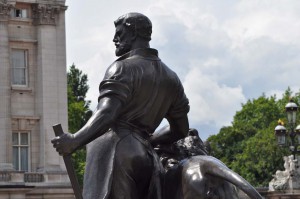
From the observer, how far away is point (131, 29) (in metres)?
9.27

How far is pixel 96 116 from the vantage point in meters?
8.80

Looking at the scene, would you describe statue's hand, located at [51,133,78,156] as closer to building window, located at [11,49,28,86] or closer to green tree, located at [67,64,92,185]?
green tree, located at [67,64,92,185]

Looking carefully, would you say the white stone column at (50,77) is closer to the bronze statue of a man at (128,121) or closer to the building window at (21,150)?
the building window at (21,150)

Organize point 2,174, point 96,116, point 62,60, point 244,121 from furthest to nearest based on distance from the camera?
point 244,121 → point 62,60 → point 2,174 → point 96,116

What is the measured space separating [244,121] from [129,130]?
74071 millimetres

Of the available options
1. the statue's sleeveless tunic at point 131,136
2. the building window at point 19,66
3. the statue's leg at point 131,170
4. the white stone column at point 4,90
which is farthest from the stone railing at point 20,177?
the statue's leg at point 131,170

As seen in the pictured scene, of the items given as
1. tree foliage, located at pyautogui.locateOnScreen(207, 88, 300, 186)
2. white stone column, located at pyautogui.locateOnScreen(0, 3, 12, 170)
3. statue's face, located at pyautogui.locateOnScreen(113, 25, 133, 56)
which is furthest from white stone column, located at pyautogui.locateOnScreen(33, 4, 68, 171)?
statue's face, located at pyautogui.locateOnScreen(113, 25, 133, 56)

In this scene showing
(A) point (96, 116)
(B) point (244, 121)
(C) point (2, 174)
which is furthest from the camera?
(B) point (244, 121)

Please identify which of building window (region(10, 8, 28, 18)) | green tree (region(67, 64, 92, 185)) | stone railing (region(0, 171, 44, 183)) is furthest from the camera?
green tree (region(67, 64, 92, 185))

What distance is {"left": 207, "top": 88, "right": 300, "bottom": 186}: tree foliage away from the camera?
72.1m

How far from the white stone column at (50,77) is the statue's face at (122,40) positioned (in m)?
→ 46.2

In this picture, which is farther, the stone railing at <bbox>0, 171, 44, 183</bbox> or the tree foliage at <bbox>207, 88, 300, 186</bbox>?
the tree foliage at <bbox>207, 88, 300, 186</bbox>

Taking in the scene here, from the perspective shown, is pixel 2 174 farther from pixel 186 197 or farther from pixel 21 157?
pixel 186 197

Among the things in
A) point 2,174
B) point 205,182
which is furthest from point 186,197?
point 2,174
